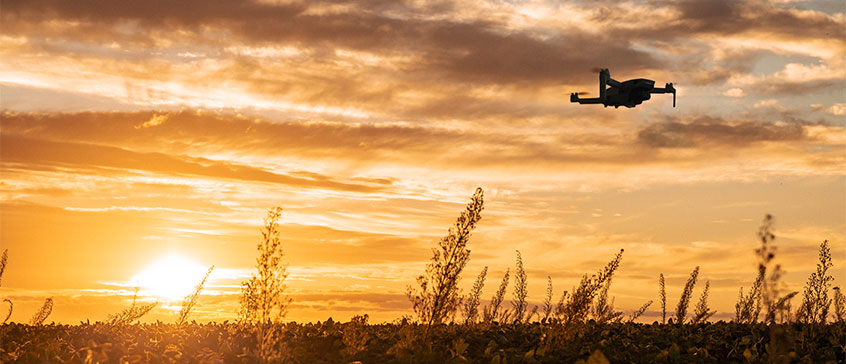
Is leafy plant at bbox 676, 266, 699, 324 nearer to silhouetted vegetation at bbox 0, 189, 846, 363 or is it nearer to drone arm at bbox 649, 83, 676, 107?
silhouetted vegetation at bbox 0, 189, 846, 363

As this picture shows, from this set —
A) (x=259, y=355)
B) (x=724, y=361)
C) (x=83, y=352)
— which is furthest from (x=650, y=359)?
(x=83, y=352)

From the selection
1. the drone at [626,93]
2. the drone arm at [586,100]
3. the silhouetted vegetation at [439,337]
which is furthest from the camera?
the drone arm at [586,100]

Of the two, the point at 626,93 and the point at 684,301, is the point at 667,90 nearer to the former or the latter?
the point at 626,93

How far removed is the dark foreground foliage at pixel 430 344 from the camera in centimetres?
1352

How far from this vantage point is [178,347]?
48.5 feet

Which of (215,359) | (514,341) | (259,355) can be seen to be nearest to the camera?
(259,355)

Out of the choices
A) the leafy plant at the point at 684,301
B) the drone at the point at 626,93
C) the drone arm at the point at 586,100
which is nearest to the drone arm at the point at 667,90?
the drone at the point at 626,93

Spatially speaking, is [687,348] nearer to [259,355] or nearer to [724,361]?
[724,361]

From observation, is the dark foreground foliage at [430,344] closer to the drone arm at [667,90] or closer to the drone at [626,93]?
the drone at [626,93]

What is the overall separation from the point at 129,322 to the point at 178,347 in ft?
10.9

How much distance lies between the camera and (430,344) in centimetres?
1373

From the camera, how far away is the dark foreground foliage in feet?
44.3

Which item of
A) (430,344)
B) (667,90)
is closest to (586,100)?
(667,90)

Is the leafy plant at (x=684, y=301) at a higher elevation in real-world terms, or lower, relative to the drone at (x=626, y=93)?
lower
